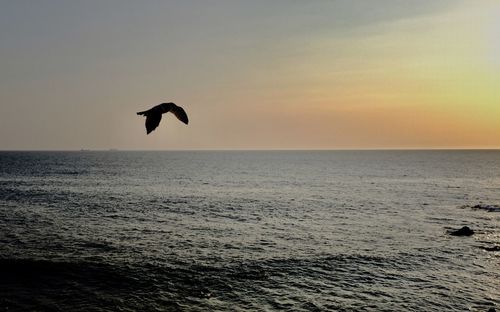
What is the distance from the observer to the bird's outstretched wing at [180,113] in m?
10.5

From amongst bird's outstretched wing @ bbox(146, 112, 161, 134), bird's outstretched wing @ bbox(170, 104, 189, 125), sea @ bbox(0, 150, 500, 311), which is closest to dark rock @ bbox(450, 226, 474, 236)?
sea @ bbox(0, 150, 500, 311)

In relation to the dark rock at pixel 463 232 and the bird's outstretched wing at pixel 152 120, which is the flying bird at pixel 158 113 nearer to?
the bird's outstretched wing at pixel 152 120

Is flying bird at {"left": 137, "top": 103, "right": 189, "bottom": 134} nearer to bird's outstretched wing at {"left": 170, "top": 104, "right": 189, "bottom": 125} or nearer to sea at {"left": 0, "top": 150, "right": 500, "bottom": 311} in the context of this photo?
bird's outstretched wing at {"left": 170, "top": 104, "right": 189, "bottom": 125}

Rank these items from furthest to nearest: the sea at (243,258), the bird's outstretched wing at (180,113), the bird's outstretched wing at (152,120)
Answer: the sea at (243,258)
the bird's outstretched wing at (180,113)
the bird's outstretched wing at (152,120)

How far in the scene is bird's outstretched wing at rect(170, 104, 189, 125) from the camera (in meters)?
10.5

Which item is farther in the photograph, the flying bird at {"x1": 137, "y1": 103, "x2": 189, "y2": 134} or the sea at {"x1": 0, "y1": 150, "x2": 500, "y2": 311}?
the sea at {"x1": 0, "y1": 150, "x2": 500, "y2": 311}

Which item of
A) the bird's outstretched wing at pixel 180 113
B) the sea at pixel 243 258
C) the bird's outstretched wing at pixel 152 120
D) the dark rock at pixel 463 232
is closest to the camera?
the bird's outstretched wing at pixel 152 120

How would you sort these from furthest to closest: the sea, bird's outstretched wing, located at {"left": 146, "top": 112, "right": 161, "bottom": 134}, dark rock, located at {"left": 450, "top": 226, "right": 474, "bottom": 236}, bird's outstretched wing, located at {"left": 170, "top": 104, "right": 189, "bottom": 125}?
1. dark rock, located at {"left": 450, "top": 226, "right": 474, "bottom": 236}
2. the sea
3. bird's outstretched wing, located at {"left": 170, "top": 104, "right": 189, "bottom": 125}
4. bird's outstretched wing, located at {"left": 146, "top": 112, "right": 161, "bottom": 134}

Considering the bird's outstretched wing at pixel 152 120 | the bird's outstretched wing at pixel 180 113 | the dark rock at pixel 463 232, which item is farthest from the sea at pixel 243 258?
the bird's outstretched wing at pixel 152 120

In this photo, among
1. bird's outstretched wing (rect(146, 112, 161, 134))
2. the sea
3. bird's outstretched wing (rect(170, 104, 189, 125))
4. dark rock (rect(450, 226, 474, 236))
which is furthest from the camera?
dark rock (rect(450, 226, 474, 236))

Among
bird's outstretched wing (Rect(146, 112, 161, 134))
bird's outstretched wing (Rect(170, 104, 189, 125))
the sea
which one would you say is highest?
bird's outstretched wing (Rect(170, 104, 189, 125))

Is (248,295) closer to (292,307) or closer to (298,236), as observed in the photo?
(292,307)

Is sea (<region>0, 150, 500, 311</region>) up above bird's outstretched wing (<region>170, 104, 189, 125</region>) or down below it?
below

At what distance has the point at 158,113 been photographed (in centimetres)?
991
